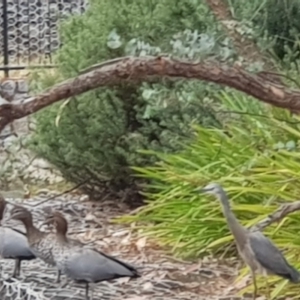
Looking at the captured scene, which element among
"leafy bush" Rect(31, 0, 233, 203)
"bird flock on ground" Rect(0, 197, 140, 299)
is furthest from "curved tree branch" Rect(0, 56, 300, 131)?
"leafy bush" Rect(31, 0, 233, 203)

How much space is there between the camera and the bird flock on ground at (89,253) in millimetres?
2793

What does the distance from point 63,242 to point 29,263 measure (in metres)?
0.52

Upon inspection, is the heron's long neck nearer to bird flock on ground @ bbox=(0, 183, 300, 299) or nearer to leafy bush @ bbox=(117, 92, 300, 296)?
bird flock on ground @ bbox=(0, 183, 300, 299)

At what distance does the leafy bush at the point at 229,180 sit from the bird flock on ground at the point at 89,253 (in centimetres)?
32

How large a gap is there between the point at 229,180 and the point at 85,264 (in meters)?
0.67

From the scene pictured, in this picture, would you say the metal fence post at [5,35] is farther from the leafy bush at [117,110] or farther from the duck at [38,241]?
the duck at [38,241]

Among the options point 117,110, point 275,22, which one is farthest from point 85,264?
point 275,22

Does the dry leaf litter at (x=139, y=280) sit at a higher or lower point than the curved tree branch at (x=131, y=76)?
lower

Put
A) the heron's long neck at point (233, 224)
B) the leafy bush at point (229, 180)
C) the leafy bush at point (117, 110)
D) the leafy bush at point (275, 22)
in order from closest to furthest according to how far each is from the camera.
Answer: the heron's long neck at point (233, 224), the leafy bush at point (229, 180), the leafy bush at point (117, 110), the leafy bush at point (275, 22)

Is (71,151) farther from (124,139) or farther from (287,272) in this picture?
(287,272)

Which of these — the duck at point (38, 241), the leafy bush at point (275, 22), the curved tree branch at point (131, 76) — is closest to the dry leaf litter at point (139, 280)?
the duck at point (38, 241)

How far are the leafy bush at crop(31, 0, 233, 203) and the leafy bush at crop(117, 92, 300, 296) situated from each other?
147mm

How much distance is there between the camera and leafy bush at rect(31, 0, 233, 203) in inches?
160

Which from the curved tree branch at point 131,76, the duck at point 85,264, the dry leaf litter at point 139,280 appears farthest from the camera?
the dry leaf litter at point 139,280
